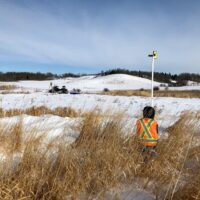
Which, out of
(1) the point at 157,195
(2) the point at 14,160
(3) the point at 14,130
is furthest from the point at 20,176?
(3) the point at 14,130

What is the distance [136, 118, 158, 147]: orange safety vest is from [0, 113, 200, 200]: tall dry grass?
15cm

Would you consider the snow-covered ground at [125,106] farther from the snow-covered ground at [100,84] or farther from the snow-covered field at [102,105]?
the snow-covered ground at [100,84]

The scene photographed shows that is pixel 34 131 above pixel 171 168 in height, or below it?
above

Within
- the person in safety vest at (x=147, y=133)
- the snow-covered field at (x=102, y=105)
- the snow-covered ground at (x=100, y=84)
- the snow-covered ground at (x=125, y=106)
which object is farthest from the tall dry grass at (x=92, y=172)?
the snow-covered ground at (x=100, y=84)

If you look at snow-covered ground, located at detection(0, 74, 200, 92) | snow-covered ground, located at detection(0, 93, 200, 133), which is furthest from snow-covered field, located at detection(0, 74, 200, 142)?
snow-covered ground, located at detection(0, 74, 200, 92)

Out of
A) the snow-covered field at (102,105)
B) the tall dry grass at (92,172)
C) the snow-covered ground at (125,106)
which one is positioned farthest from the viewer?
the snow-covered ground at (125,106)

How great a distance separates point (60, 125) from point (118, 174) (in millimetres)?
2453

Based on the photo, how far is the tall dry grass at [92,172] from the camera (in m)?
1.92

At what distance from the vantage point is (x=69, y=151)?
7.95ft

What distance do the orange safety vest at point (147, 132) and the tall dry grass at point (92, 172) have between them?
15 cm

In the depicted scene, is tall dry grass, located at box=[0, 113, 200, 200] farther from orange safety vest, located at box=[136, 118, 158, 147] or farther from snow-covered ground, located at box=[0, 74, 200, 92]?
snow-covered ground, located at box=[0, 74, 200, 92]

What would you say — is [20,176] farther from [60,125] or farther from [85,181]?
[60,125]

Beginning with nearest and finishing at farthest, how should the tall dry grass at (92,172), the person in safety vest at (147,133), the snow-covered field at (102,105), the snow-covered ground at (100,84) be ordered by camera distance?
the tall dry grass at (92,172), the person in safety vest at (147,133), the snow-covered field at (102,105), the snow-covered ground at (100,84)

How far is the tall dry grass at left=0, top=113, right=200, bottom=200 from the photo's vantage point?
75.7 inches
